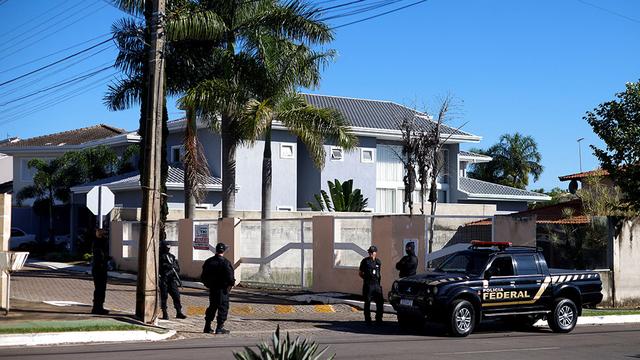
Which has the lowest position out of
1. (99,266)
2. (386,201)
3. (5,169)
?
(99,266)

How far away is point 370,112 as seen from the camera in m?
45.4

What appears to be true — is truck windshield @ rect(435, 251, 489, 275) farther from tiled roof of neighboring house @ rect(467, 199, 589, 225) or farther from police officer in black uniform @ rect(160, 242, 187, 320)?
tiled roof of neighboring house @ rect(467, 199, 589, 225)

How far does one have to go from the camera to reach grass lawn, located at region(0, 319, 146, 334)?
1481 centimetres

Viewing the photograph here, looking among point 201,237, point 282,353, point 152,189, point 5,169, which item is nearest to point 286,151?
point 201,237

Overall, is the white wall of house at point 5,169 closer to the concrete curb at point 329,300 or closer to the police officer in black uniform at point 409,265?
the concrete curb at point 329,300

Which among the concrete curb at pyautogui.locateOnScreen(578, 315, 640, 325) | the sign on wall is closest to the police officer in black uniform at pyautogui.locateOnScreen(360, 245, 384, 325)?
the concrete curb at pyautogui.locateOnScreen(578, 315, 640, 325)

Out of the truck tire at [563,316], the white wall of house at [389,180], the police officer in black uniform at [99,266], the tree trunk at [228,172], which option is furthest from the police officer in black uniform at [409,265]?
the white wall of house at [389,180]

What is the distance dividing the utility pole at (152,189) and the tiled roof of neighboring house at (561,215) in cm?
1177

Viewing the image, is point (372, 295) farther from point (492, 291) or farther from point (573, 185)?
point (573, 185)

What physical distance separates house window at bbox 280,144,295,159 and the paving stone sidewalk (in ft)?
47.2

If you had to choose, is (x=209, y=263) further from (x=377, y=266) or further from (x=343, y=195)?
(x=343, y=195)

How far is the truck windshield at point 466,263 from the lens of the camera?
57.2 feet

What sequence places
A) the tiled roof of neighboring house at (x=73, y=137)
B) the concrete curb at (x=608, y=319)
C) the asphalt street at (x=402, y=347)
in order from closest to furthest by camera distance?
the asphalt street at (x=402, y=347) < the concrete curb at (x=608, y=319) < the tiled roof of neighboring house at (x=73, y=137)

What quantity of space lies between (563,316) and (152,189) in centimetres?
901
